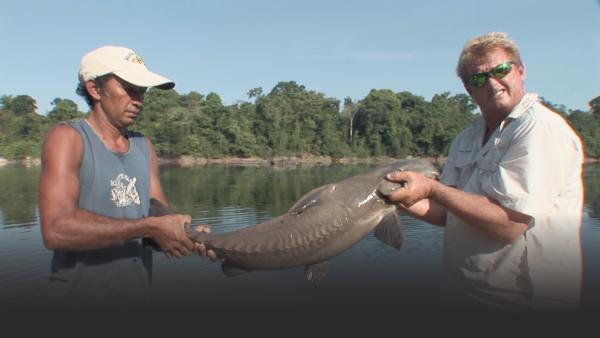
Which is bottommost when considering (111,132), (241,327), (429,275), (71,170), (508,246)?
(429,275)

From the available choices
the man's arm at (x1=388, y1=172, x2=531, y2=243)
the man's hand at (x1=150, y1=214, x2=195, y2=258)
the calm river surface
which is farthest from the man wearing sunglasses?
the calm river surface

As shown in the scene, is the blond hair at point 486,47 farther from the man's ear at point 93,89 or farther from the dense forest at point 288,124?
the dense forest at point 288,124

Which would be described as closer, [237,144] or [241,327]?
[241,327]

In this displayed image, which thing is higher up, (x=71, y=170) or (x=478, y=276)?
(x=71, y=170)

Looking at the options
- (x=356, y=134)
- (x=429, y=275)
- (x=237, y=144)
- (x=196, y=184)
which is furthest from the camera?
(x=356, y=134)

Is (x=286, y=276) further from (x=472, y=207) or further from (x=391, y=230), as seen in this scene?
(x=472, y=207)

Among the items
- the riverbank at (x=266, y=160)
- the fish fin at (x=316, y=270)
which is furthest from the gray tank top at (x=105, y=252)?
the riverbank at (x=266, y=160)

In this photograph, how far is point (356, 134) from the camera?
104 m

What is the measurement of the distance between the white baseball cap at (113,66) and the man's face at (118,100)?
0.26 ft

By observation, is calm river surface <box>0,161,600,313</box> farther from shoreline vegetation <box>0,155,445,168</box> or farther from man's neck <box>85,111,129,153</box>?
shoreline vegetation <box>0,155,445,168</box>

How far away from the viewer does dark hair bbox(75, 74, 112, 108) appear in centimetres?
340

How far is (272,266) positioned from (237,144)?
295ft

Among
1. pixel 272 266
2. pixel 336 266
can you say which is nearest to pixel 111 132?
pixel 272 266

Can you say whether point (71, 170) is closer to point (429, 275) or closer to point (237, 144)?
point (429, 275)
